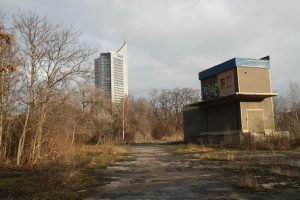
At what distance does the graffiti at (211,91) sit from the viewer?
3679cm

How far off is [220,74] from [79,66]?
68.0ft

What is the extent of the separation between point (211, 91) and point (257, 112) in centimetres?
601

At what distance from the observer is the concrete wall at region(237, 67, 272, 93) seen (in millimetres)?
33594

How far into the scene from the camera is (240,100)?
3294cm

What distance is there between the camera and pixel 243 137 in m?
Answer: 29.5

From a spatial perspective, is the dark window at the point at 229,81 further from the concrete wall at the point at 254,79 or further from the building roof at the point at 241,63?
the concrete wall at the point at 254,79

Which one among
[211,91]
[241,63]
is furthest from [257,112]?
[211,91]

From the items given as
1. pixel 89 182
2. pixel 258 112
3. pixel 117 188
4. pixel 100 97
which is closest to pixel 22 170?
pixel 89 182

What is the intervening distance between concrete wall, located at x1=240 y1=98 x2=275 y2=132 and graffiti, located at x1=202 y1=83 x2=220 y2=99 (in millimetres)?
4126

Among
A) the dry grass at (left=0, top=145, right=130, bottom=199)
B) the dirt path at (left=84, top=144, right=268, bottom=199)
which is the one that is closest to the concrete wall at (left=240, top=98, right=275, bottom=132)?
the dirt path at (left=84, top=144, right=268, bottom=199)

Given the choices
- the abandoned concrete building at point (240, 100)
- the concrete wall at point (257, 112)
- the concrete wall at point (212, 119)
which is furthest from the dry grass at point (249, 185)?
the concrete wall at point (212, 119)

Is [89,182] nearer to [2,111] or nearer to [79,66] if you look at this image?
[2,111]

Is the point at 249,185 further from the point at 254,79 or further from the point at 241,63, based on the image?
the point at 254,79

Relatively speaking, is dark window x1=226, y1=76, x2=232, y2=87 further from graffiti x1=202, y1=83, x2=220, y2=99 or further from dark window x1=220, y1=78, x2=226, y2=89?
graffiti x1=202, y1=83, x2=220, y2=99
